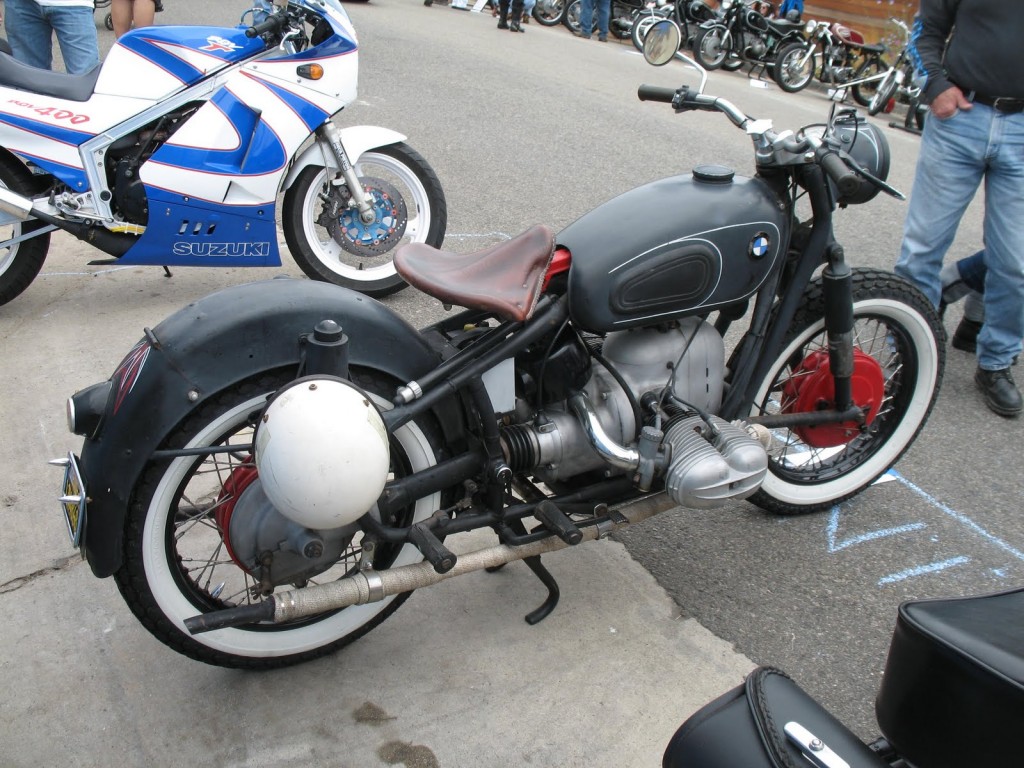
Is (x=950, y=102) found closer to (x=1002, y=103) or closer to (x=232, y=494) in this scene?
(x=1002, y=103)

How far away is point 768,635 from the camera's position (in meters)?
2.57

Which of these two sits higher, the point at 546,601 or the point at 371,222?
the point at 371,222

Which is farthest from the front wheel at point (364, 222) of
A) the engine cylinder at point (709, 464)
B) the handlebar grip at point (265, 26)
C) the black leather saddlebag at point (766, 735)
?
the black leather saddlebag at point (766, 735)

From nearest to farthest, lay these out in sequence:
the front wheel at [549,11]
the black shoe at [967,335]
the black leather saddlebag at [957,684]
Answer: the black leather saddlebag at [957,684] → the black shoe at [967,335] → the front wheel at [549,11]

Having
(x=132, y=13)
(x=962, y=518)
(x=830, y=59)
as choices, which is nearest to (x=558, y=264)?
(x=962, y=518)

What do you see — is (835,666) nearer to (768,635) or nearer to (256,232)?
(768,635)

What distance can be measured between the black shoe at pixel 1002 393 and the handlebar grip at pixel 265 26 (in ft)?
11.1

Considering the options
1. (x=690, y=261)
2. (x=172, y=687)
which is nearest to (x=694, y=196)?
(x=690, y=261)

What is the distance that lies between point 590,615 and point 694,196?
1174 mm

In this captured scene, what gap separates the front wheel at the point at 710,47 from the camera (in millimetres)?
14578

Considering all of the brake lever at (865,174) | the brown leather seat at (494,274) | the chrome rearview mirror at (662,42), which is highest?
the chrome rearview mirror at (662,42)

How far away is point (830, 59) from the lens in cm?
1455

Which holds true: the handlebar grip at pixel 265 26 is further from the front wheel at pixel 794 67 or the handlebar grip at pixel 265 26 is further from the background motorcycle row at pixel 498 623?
the front wheel at pixel 794 67

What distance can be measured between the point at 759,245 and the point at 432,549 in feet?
3.66
